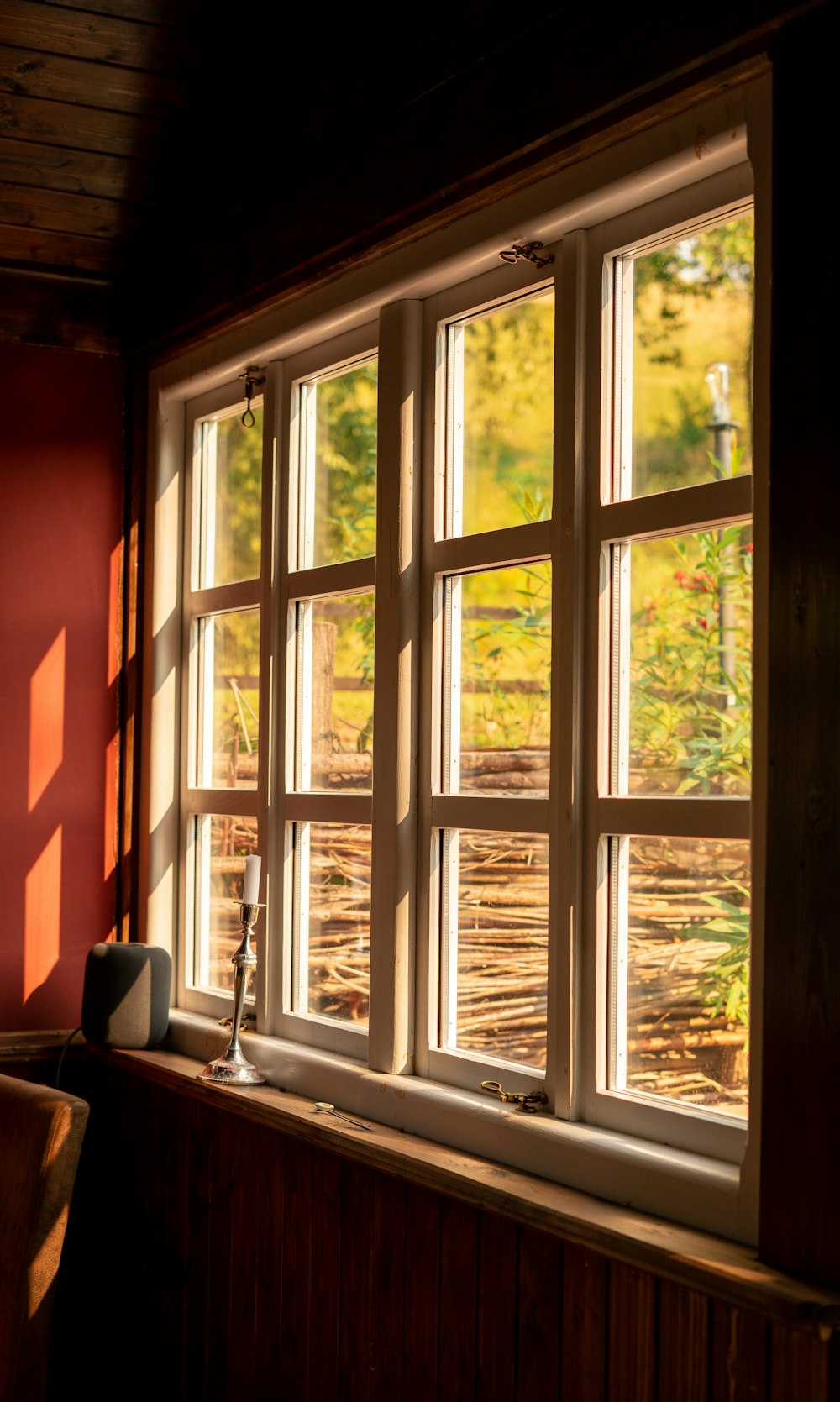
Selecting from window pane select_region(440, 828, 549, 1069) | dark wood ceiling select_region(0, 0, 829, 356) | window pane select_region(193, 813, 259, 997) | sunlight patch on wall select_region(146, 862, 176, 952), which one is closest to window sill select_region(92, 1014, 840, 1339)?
window pane select_region(440, 828, 549, 1069)

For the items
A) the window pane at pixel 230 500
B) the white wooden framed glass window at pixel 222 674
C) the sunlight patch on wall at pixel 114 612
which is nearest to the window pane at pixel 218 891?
the white wooden framed glass window at pixel 222 674

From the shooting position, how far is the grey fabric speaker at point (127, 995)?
297 cm

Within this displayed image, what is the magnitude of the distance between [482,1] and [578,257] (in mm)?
446

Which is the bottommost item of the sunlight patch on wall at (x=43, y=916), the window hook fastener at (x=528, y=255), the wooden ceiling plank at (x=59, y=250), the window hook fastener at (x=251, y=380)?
the sunlight patch on wall at (x=43, y=916)

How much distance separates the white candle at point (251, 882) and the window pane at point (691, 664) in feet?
2.84

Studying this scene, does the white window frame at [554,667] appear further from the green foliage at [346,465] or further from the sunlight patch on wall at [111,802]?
the sunlight patch on wall at [111,802]

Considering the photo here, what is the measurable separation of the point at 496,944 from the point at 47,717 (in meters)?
1.46

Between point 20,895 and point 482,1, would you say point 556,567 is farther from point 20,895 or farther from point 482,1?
point 20,895

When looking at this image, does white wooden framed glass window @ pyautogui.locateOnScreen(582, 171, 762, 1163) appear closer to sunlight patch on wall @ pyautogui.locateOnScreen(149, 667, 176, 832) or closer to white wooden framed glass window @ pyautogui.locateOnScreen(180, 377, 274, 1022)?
white wooden framed glass window @ pyautogui.locateOnScreen(180, 377, 274, 1022)

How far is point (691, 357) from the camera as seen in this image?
189 centimetres

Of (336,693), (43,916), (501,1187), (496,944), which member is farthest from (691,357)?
(43,916)

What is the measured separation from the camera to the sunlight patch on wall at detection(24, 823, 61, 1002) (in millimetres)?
3197

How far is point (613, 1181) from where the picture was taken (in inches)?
73.1

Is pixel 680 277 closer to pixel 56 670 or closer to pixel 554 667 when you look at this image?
pixel 554 667
